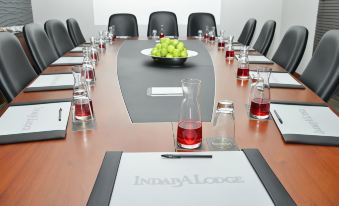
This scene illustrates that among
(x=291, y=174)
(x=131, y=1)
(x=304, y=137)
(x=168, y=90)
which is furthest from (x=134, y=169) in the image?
(x=131, y=1)

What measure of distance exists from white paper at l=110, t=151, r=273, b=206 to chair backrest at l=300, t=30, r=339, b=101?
0.95 meters

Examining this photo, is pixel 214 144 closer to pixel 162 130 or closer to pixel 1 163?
pixel 162 130

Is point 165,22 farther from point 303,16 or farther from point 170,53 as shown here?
point 170,53

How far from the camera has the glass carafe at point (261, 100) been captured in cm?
110

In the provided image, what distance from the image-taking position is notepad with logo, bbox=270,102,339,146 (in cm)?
93

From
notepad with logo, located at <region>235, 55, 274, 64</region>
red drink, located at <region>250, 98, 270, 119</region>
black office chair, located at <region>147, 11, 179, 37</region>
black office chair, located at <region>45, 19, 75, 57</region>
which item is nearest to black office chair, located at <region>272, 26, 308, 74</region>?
notepad with logo, located at <region>235, 55, 274, 64</region>

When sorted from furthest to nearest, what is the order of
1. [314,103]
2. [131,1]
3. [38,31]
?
[131,1], [38,31], [314,103]

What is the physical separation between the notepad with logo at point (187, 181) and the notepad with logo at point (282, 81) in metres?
0.73

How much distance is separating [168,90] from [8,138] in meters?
0.69

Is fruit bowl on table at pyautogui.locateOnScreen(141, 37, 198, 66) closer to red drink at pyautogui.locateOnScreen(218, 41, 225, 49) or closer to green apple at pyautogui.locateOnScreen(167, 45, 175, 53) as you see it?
green apple at pyautogui.locateOnScreen(167, 45, 175, 53)

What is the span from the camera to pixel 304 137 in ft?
3.06

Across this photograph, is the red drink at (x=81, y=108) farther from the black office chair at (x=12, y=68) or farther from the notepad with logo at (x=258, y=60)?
the notepad with logo at (x=258, y=60)

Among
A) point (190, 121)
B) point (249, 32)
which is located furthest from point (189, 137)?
point (249, 32)

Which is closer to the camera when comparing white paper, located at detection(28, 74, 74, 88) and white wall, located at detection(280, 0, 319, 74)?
white paper, located at detection(28, 74, 74, 88)
